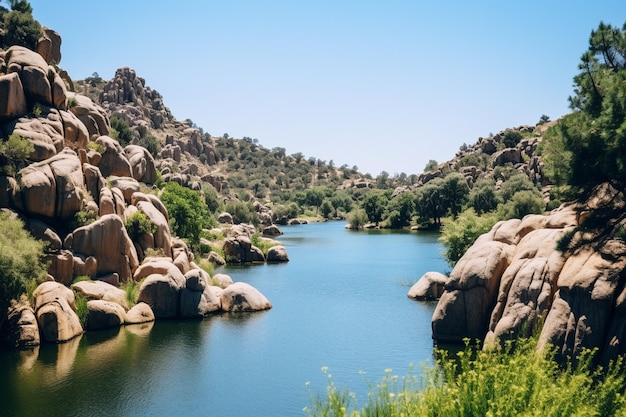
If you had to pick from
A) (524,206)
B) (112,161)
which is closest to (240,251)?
(112,161)

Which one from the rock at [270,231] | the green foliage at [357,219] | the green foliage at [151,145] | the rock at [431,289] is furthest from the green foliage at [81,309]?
the green foliage at [357,219]

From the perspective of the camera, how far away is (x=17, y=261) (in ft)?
94.7

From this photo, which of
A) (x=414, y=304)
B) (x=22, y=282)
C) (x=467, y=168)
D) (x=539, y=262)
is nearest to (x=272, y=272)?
(x=414, y=304)

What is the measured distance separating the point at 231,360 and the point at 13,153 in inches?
764

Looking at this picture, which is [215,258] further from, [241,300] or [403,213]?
[403,213]

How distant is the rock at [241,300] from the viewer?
39.8 m

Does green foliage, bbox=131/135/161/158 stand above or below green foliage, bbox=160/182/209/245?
above

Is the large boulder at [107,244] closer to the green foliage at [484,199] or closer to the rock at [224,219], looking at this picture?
the rock at [224,219]

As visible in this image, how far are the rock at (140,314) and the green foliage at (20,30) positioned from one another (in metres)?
25.1

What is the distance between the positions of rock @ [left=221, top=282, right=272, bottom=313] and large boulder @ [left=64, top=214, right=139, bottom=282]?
6837mm

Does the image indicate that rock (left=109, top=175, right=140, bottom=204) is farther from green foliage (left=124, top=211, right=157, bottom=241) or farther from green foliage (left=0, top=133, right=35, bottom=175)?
green foliage (left=0, top=133, right=35, bottom=175)

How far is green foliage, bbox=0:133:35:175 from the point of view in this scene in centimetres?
3453

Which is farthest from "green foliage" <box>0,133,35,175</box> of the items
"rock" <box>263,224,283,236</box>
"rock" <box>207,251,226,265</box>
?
"rock" <box>263,224,283,236</box>

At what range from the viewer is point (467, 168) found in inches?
5226
